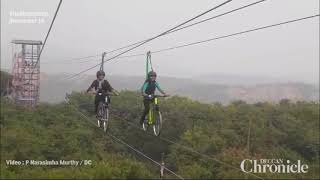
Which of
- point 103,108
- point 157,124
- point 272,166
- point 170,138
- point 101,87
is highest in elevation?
point 101,87

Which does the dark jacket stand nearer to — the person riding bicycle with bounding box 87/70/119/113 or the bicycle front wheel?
the person riding bicycle with bounding box 87/70/119/113

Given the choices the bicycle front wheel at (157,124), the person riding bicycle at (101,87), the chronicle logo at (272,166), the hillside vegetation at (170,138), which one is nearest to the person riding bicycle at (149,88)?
the bicycle front wheel at (157,124)

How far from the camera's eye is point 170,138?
75500 mm

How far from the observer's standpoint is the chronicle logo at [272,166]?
6284 centimetres

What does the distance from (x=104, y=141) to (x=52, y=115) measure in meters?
7.81

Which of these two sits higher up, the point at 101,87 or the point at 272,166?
the point at 101,87

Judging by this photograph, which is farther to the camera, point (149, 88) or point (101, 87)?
point (101, 87)

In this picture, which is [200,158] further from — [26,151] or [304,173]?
[26,151]

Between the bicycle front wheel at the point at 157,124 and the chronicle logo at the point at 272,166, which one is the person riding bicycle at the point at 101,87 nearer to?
the bicycle front wheel at the point at 157,124

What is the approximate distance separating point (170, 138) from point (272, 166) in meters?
16.4

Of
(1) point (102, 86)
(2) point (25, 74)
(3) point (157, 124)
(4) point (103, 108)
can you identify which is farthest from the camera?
(2) point (25, 74)

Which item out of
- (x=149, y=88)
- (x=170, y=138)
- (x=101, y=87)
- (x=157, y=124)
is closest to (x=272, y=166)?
(x=170, y=138)

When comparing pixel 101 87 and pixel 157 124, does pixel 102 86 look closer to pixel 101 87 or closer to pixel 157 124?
pixel 101 87

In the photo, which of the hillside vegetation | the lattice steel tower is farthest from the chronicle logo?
the lattice steel tower
